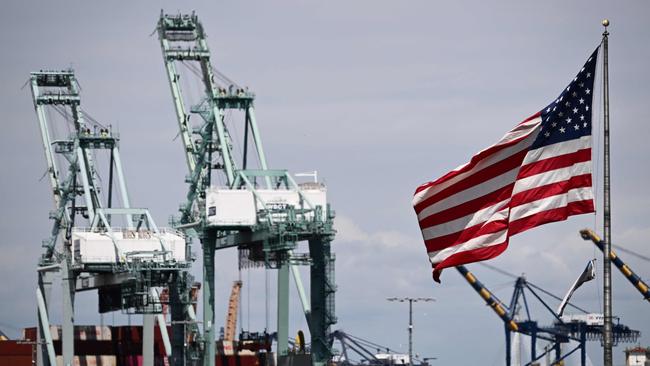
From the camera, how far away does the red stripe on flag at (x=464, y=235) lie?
30953mm

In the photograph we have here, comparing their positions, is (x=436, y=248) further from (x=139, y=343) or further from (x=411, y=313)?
(x=411, y=313)

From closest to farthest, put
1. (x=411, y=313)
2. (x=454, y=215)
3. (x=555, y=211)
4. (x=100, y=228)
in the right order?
(x=555, y=211)
(x=454, y=215)
(x=100, y=228)
(x=411, y=313)

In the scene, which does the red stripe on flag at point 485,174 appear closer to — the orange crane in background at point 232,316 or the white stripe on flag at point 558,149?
the white stripe on flag at point 558,149

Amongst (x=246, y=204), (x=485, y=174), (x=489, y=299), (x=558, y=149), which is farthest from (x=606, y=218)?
(x=489, y=299)

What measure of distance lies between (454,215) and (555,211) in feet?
8.58

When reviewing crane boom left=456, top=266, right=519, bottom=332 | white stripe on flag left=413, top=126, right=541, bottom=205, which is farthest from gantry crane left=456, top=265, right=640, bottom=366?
white stripe on flag left=413, top=126, right=541, bottom=205

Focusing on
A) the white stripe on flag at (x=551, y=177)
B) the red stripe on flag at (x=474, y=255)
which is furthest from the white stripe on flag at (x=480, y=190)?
the red stripe on flag at (x=474, y=255)

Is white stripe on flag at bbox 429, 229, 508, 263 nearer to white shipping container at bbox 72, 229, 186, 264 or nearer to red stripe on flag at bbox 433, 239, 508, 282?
red stripe on flag at bbox 433, 239, 508, 282

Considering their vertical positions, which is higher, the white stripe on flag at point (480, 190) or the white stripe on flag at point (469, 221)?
the white stripe on flag at point (480, 190)

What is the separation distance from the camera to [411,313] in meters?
143

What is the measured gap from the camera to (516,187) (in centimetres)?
3048

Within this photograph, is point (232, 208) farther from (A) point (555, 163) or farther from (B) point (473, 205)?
(A) point (555, 163)

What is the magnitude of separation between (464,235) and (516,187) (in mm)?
1641

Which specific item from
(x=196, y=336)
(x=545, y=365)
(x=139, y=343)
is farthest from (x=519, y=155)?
(x=545, y=365)
